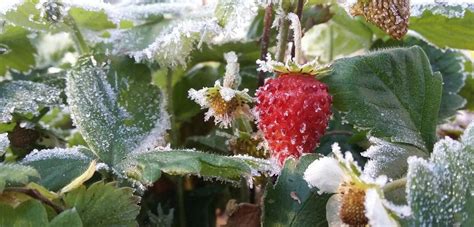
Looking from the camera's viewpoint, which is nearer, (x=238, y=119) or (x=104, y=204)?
(x=104, y=204)

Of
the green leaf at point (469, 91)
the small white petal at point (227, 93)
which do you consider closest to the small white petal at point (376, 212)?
the small white petal at point (227, 93)

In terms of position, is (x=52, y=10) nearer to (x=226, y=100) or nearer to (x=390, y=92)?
(x=226, y=100)

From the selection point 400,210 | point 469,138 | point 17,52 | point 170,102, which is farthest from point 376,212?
point 17,52

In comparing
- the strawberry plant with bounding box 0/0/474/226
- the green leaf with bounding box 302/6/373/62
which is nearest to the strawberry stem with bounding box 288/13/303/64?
the strawberry plant with bounding box 0/0/474/226

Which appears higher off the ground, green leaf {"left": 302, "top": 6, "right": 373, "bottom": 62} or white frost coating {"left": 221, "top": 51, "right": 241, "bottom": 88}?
white frost coating {"left": 221, "top": 51, "right": 241, "bottom": 88}

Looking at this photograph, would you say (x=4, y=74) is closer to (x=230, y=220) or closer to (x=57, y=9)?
(x=57, y=9)

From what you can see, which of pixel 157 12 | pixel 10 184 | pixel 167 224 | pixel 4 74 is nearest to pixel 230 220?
pixel 167 224

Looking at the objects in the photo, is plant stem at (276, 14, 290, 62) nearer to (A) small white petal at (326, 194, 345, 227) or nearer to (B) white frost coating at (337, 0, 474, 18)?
(B) white frost coating at (337, 0, 474, 18)
